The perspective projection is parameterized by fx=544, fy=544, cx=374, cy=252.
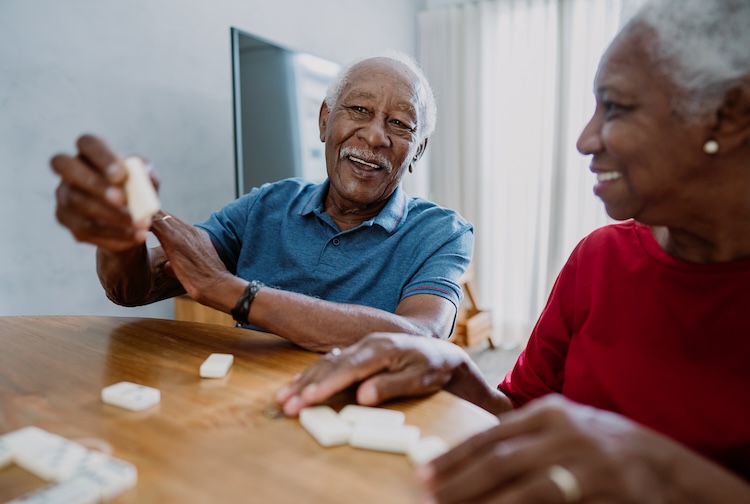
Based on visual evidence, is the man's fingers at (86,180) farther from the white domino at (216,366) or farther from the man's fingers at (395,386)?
the man's fingers at (395,386)

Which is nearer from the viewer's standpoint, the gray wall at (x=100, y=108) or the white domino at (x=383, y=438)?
the white domino at (x=383, y=438)

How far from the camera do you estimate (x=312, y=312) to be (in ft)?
3.64

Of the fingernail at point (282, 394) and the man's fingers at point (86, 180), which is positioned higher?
the man's fingers at point (86, 180)

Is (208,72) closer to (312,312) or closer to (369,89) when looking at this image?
A: (369,89)

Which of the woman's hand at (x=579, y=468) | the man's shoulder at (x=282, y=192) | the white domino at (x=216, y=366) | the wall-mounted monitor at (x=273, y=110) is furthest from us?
the wall-mounted monitor at (x=273, y=110)

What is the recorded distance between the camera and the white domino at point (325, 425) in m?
0.68

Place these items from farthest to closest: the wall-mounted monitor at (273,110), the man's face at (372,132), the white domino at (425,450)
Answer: the wall-mounted monitor at (273,110)
the man's face at (372,132)
the white domino at (425,450)

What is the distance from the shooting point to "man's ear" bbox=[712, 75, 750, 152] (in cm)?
74

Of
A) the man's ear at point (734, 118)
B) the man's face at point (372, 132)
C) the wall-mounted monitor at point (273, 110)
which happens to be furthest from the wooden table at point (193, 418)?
the wall-mounted monitor at point (273, 110)

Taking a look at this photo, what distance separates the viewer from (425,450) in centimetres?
65

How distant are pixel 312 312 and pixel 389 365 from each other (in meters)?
0.31

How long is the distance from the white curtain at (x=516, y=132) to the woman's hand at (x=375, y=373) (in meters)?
3.30

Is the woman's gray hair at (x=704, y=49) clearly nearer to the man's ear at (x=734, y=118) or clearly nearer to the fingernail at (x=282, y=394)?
the man's ear at (x=734, y=118)

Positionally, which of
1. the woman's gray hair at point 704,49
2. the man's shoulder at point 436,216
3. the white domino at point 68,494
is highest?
the woman's gray hair at point 704,49
